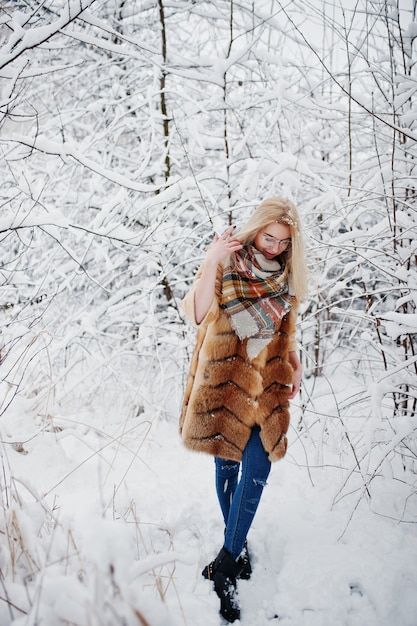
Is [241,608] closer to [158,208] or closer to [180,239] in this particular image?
[180,239]

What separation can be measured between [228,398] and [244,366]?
0.17 meters

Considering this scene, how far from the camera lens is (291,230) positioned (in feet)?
5.30

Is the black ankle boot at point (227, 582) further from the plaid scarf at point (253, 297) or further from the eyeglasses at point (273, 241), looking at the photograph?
the eyeglasses at point (273, 241)

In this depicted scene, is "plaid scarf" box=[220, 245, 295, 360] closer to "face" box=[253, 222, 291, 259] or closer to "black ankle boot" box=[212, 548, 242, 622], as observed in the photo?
"face" box=[253, 222, 291, 259]

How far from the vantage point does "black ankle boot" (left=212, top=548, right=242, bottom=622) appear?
1.51 meters

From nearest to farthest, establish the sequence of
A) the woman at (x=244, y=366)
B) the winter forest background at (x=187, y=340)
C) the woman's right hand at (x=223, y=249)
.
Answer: the winter forest background at (x=187, y=340) → the woman's right hand at (x=223, y=249) → the woman at (x=244, y=366)

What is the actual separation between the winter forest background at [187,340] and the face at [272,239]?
17.7 inches

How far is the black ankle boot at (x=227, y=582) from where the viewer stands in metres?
1.51

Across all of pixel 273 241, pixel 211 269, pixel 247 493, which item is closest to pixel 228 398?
pixel 247 493

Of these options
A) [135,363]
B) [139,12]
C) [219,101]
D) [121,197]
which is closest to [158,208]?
[121,197]

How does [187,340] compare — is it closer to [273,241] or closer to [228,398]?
[228,398]

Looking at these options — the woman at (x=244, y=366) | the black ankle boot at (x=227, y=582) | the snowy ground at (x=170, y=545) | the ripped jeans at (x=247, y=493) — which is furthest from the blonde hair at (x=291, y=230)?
the black ankle boot at (x=227, y=582)

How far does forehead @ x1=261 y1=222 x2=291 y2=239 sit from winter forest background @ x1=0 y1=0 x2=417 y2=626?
457 mm

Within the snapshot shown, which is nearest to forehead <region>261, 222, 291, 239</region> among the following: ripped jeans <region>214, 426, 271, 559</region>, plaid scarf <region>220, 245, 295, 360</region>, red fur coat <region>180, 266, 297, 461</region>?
plaid scarf <region>220, 245, 295, 360</region>
